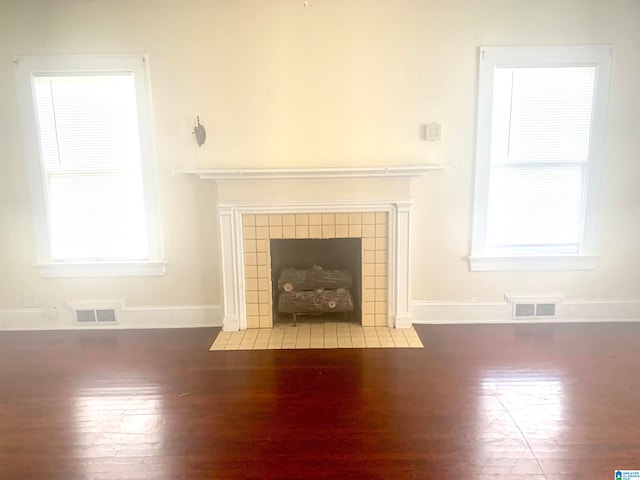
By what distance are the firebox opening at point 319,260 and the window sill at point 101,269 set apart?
0.92m

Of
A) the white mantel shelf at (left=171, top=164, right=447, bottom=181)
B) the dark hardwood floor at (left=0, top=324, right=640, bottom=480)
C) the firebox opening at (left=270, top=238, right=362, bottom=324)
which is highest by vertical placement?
the white mantel shelf at (left=171, top=164, right=447, bottom=181)

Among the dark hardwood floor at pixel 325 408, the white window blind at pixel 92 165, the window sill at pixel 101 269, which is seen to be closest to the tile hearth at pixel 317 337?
the dark hardwood floor at pixel 325 408

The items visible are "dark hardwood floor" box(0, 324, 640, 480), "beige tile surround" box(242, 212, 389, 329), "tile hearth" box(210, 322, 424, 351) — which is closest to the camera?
"dark hardwood floor" box(0, 324, 640, 480)

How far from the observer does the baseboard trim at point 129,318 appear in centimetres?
359

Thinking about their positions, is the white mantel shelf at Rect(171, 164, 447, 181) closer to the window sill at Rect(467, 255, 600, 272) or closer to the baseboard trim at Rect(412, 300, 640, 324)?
the window sill at Rect(467, 255, 600, 272)

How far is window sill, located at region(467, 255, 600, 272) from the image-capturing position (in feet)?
11.5

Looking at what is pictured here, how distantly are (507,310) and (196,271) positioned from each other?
2569 mm

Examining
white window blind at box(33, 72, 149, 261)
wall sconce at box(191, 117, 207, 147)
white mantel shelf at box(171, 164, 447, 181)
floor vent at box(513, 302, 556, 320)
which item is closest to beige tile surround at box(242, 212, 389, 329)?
white mantel shelf at box(171, 164, 447, 181)

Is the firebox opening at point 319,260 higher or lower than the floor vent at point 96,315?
higher

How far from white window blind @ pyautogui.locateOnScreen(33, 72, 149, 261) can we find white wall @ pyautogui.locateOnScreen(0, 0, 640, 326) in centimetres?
20

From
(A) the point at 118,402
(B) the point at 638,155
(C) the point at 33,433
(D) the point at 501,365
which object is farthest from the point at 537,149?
(C) the point at 33,433

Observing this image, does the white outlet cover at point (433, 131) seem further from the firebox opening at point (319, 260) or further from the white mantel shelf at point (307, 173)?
the firebox opening at point (319, 260)

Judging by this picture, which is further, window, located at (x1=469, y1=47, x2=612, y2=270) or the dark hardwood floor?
window, located at (x1=469, y1=47, x2=612, y2=270)

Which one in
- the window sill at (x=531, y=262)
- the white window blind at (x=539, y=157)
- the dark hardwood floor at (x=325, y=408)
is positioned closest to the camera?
the dark hardwood floor at (x=325, y=408)
